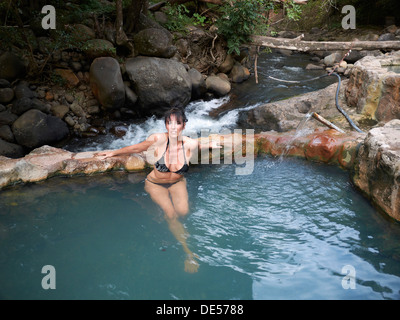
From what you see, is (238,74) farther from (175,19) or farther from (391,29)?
(391,29)

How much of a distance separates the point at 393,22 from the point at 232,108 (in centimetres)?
993

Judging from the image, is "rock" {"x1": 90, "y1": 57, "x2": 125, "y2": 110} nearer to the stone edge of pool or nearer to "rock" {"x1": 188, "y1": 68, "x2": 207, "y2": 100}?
"rock" {"x1": 188, "y1": 68, "x2": 207, "y2": 100}

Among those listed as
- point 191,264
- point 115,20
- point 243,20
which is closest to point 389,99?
point 191,264

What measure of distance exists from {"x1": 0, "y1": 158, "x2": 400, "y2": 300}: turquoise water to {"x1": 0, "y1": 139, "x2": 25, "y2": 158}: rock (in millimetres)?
2235

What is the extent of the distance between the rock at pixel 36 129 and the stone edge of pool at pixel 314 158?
166 cm

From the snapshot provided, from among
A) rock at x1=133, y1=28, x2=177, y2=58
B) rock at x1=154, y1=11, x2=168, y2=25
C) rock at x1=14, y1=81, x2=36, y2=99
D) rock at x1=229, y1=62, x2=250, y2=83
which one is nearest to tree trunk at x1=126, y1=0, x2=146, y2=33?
rock at x1=133, y1=28, x2=177, y2=58

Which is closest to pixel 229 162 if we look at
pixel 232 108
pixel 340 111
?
pixel 340 111

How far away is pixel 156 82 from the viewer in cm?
692

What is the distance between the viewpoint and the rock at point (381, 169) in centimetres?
287

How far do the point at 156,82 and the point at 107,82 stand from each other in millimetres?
1121

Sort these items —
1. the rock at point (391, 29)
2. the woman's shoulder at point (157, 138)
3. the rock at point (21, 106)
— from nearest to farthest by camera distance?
the woman's shoulder at point (157, 138), the rock at point (21, 106), the rock at point (391, 29)
